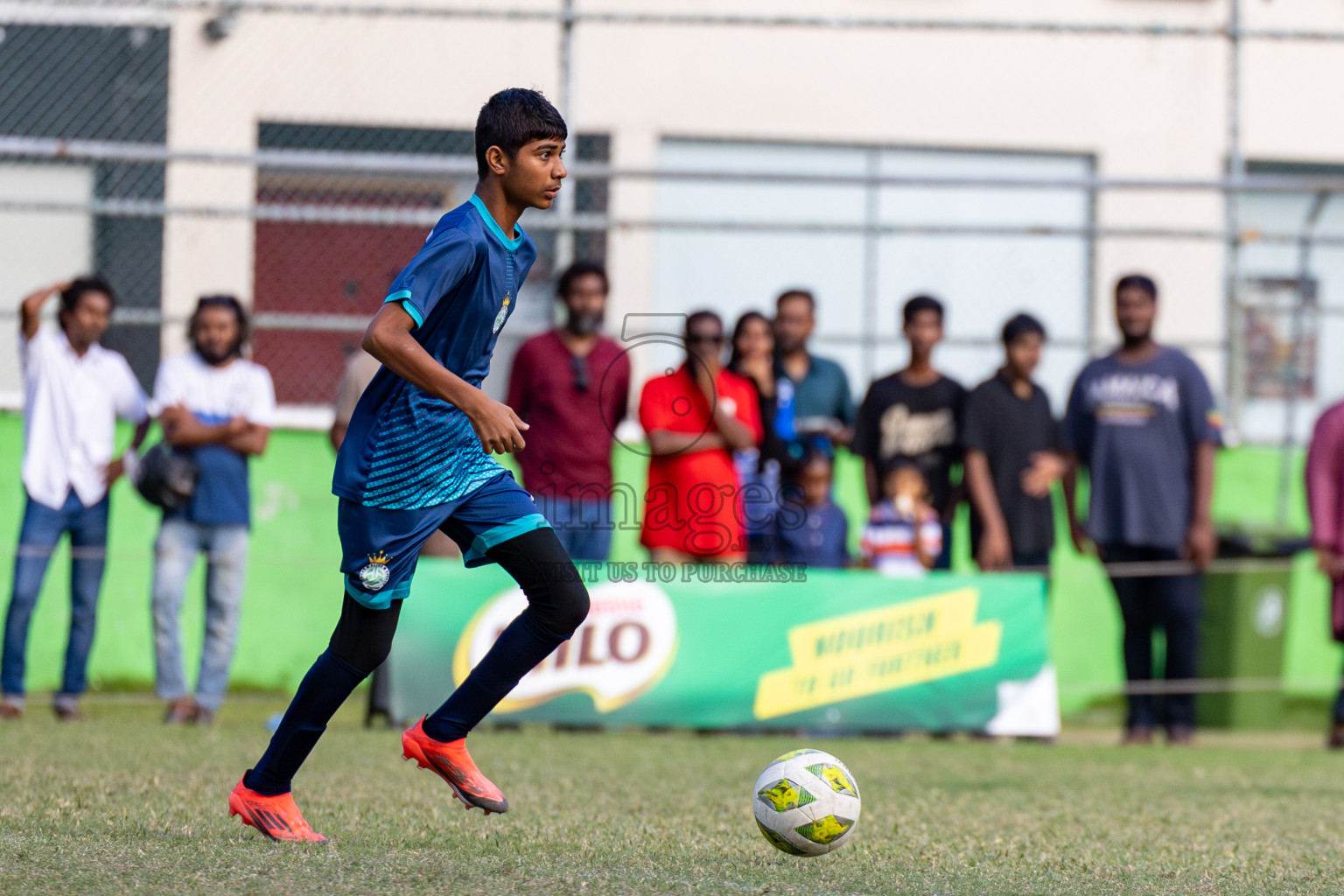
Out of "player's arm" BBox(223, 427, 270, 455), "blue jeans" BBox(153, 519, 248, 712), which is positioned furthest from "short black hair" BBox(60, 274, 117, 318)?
"blue jeans" BBox(153, 519, 248, 712)

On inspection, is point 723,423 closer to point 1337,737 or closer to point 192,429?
point 192,429

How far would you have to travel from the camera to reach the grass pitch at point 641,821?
11.9 feet

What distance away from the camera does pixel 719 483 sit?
783 cm

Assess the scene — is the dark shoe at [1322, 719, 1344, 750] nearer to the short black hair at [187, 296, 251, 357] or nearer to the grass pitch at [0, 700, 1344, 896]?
the grass pitch at [0, 700, 1344, 896]

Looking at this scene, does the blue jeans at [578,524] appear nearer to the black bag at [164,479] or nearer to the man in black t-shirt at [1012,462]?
the black bag at [164,479]

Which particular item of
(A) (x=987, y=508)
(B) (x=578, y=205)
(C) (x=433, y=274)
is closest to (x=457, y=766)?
(C) (x=433, y=274)

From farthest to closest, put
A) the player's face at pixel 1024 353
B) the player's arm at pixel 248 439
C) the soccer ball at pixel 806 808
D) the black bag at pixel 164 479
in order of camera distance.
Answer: the player's face at pixel 1024 353, the player's arm at pixel 248 439, the black bag at pixel 164 479, the soccer ball at pixel 806 808

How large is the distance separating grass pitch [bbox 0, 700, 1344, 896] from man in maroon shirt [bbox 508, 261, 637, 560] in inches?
44.5

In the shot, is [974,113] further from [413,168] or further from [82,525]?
[82,525]

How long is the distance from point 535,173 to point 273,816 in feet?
6.04

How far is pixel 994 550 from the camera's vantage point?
8.27 meters

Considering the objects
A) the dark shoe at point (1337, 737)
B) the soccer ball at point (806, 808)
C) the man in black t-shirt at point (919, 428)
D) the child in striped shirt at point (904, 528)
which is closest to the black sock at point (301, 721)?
the soccer ball at point (806, 808)

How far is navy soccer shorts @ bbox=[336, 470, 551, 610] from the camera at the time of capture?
4.09 m

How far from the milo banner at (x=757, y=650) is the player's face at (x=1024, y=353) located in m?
1.22
